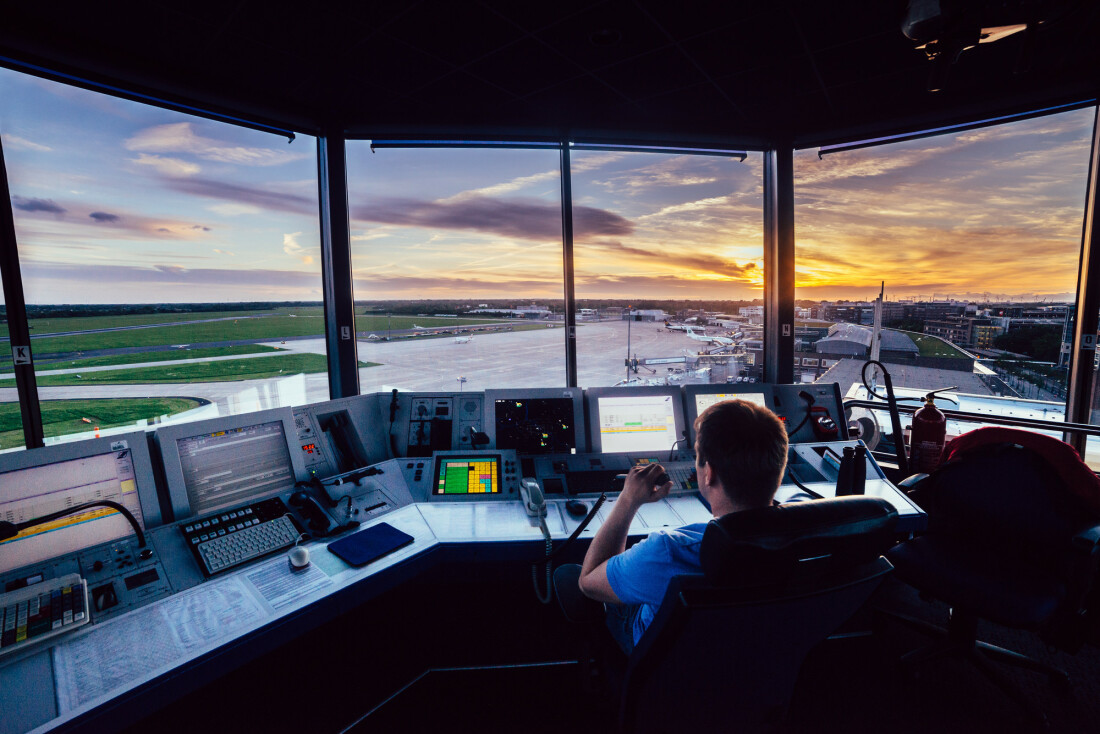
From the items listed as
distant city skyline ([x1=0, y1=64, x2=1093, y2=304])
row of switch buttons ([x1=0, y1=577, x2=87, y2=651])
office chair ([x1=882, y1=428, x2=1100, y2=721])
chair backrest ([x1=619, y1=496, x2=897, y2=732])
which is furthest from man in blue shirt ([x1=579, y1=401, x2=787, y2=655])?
distant city skyline ([x1=0, y1=64, x2=1093, y2=304])

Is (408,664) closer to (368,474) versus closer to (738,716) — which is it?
(368,474)

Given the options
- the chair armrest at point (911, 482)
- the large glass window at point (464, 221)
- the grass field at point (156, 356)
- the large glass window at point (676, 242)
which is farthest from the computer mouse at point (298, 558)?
the grass field at point (156, 356)

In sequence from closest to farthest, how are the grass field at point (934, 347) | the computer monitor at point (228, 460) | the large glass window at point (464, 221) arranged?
the computer monitor at point (228, 460), the large glass window at point (464, 221), the grass field at point (934, 347)

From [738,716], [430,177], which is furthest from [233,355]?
[738,716]

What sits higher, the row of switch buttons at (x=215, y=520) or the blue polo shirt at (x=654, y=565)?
the blue polo shirt at (x=654, y=565)

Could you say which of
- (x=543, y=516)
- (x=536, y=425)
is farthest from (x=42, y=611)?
(x=536, y=425)

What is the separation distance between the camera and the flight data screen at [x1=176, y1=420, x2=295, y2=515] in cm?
162

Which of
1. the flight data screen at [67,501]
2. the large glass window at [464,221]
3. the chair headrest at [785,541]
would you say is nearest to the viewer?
the chair headrest at [785,541]

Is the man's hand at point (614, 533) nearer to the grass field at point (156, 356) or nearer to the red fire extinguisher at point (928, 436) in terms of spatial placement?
the red fire extinguisher at point (928, 436)

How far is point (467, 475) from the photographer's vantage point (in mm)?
2113

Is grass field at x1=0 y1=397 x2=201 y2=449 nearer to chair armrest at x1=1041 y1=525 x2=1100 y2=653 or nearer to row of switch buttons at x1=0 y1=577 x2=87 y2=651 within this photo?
row of switch buttons at x1=0 y1=577 x2=87 y2=651

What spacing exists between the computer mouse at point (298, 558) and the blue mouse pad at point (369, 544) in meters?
0.10

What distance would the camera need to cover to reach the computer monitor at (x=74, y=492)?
4.16ft

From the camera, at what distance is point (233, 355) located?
25797mm
